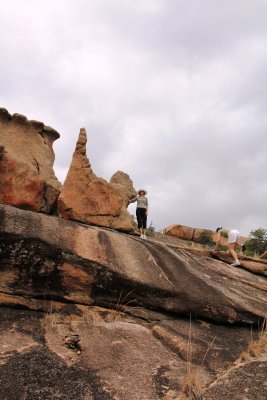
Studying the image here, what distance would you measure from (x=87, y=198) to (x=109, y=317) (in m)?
3.95

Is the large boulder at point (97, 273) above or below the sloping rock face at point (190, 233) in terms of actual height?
below

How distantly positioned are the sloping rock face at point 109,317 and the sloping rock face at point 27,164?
2191 millimetres

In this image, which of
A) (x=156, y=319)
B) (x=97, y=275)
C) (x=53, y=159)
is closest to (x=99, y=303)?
(x=97, y=275)

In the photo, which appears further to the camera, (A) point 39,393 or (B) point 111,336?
(B) point 111,336

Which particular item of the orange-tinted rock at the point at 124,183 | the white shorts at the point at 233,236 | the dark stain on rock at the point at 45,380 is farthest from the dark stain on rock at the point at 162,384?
the orange-tinted rock at the point at 124,183

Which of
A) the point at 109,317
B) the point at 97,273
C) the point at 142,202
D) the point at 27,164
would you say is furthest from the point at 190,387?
the point at 142,202

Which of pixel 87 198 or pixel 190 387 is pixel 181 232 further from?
pixel 190 387

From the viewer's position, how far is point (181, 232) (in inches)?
1019

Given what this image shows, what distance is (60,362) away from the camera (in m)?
5.44

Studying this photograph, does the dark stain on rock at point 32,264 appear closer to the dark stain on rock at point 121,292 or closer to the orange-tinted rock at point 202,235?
the dark stain on rock at point 121,292

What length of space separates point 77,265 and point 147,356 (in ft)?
7.71

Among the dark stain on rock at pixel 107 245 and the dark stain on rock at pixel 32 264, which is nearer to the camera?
the dark stain on rock at pixel 32 264

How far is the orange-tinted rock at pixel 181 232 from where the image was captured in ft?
84.7

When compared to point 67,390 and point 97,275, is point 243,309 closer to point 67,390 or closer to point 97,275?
point 97,275
